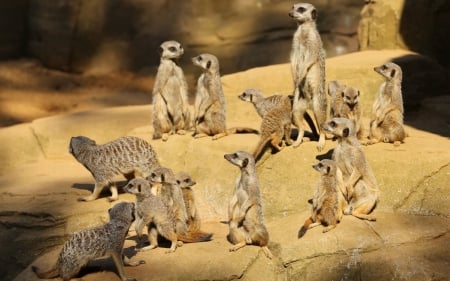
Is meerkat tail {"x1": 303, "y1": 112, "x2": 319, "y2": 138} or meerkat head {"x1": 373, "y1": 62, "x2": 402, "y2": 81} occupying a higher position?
meerkat head {"x1": 373, "y1": 62, "x2": 402, "y2": 81}

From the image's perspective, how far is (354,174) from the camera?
757cm

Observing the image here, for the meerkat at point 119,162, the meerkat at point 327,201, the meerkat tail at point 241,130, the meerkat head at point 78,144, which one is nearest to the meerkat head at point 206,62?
the meerkat tail at point 241,130

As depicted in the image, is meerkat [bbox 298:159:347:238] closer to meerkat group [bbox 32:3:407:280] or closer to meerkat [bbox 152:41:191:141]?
meerkat group [bbox 32:3:407:280]

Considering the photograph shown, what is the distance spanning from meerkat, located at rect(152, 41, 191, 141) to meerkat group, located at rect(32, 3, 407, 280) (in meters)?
0.01

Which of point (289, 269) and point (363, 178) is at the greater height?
point (363, 178)

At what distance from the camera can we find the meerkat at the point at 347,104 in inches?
337

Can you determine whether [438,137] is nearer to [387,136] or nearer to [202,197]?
[387,136]

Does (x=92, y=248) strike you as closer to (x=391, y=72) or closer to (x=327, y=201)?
(x=327, y=201)

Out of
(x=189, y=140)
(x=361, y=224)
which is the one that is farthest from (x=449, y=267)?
(x=189, y=140)

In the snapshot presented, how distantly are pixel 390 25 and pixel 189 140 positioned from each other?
4349 millimetres

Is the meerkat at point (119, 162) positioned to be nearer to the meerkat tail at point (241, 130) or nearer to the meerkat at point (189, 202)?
the meerkat at point (189, 202)

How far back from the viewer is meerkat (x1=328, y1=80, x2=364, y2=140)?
28.1ft

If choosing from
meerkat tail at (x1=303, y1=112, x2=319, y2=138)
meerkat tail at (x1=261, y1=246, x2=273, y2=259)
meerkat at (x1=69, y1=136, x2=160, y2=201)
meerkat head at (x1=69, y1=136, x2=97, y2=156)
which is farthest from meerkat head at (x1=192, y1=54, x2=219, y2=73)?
meerkat tail at (x1=261, y1=246, x2=273, y2=259)

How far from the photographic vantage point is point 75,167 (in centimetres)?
998
